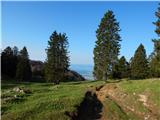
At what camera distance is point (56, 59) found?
69625mm

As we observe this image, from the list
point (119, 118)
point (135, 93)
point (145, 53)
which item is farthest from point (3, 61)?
point (119, 118)

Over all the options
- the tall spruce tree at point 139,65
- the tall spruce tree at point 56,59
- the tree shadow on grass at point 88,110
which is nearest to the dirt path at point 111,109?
the tree shadow on grass at point 88,110

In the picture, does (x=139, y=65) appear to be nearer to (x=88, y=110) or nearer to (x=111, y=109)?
(x=111, y=109)

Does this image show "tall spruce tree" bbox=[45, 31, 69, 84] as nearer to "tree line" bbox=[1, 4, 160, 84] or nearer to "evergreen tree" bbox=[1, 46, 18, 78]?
"tree line" bbox=[1, 4, 160, 84]

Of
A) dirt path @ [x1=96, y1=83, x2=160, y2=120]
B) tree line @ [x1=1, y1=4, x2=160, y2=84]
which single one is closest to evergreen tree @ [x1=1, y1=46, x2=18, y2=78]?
tree line @ [x1=1, y1=4, x2=160, y2=84]

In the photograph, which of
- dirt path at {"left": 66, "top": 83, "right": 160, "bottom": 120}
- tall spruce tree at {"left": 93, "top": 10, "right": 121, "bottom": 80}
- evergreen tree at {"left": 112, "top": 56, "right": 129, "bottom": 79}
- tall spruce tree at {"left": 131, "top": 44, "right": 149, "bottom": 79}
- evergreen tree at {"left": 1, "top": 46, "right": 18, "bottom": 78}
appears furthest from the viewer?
evergreen tree at {"left": 1, "top": 46, "right": 18, "bottom": 78}

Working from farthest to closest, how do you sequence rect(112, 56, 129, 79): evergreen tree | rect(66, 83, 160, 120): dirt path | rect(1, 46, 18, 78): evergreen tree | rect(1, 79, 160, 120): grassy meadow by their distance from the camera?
rect(1, 46, 18, 78): evergreen tree, rect(112, 56, 129, 79): evergreen tree, rect(66, 83, 160, 120): dirt path, rect(1, 79, 160, 120): grassy meadow

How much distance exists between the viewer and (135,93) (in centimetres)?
3409

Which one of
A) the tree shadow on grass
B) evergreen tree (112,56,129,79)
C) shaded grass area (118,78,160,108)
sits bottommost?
the tree shadow on grass

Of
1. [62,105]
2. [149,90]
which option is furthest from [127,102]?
[62,105]

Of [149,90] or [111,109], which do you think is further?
[149,90]

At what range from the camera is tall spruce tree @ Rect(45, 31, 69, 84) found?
68688mm

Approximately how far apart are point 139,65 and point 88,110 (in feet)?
185

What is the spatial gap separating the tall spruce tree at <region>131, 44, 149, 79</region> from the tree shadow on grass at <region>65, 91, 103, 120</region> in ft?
164
